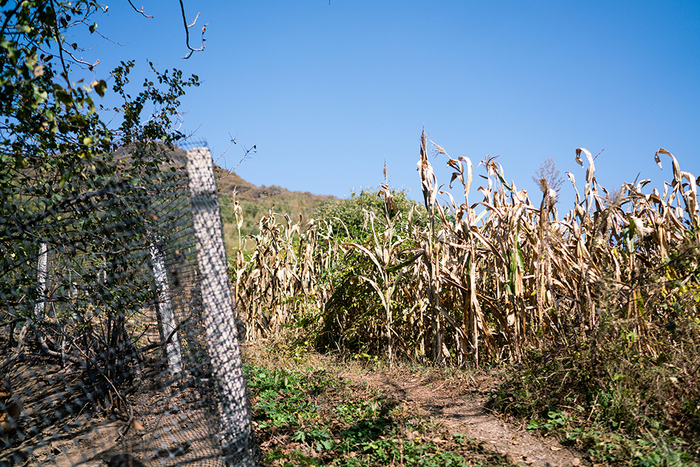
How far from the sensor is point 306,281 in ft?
16.5

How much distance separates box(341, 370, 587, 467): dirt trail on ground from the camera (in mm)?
2303

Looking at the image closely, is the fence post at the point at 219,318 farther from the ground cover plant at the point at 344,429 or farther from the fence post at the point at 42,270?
the fence post at the point at 42,270

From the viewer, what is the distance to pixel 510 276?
315 centimetres

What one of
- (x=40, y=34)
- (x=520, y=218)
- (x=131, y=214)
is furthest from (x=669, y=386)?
(x=40, y=34)

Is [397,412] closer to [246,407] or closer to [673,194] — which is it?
[246,407]

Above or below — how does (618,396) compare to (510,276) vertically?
below

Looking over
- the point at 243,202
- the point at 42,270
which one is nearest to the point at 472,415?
the point at 42,270

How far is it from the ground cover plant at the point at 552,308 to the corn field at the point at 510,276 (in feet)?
0.04

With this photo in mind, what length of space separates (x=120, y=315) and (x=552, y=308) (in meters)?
2.94

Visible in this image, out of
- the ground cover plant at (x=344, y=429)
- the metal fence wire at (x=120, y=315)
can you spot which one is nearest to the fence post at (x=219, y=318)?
the metal fence wire at (x=120, y=315)

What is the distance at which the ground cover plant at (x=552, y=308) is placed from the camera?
241 cm

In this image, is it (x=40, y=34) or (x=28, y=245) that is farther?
(x=40, y=34)

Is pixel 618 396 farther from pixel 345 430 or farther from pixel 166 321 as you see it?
pixel 166 321

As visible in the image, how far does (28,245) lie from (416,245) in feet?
Result: 9.39
